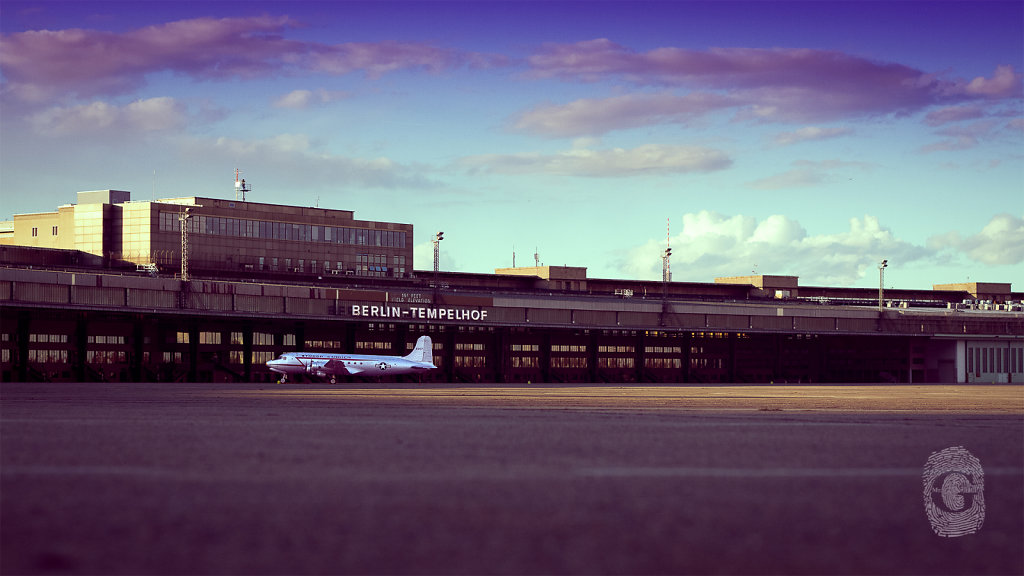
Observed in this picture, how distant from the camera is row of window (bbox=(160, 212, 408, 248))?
118 m

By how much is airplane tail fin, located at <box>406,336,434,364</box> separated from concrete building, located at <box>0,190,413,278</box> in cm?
2751

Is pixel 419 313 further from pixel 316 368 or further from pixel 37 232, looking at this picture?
pixel 37 232

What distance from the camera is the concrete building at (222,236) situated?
11569 centimetres

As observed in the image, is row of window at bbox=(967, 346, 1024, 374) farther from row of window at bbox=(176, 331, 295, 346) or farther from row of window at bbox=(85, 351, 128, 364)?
row of window at bbox=(85, 351, 128, 364)

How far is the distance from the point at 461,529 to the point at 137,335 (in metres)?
88.3

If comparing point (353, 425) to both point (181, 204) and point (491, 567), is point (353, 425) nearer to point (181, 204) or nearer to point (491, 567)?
point (491, 567)

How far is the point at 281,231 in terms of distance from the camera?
124m

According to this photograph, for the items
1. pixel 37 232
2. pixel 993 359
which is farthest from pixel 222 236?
pixel 993 359

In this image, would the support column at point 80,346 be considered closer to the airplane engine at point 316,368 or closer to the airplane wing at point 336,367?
the airplane engine at point 316,368

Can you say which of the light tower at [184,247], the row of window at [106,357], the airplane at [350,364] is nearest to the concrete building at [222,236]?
the light tower at [184,247]

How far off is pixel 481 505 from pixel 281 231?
117 metres
